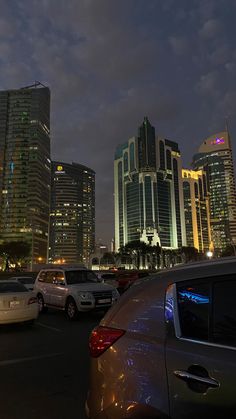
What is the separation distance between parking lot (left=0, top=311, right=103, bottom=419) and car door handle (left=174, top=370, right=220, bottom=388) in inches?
104

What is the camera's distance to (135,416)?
2.48 m

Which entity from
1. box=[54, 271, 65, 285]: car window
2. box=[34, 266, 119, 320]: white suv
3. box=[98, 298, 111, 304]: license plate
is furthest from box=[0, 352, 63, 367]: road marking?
box=[54, 271, 65, 285]: car window

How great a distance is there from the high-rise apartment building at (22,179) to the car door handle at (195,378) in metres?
153

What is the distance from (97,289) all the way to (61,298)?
5.24ft

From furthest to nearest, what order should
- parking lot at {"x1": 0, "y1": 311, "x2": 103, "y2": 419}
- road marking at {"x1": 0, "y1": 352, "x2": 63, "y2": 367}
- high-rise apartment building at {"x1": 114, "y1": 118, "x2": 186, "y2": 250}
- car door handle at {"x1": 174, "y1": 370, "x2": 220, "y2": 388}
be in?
high-rise apartment building at {"x1": 114, "y1": 118, "x2": 186, "y2": 250}, road marking at {"x1": 0, "y1": 352, "x2": 63, "y2": 367}, parking lot at {"x1": 0, "y1": 311, "x2": 103, "y2": 419}, car door handle at {"x1": 174, "y1": 370, "x2": 220, "y2": 388}

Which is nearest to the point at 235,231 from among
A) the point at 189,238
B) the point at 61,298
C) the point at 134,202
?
the point at 189,238

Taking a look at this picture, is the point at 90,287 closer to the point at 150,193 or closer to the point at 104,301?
the point at 104,301

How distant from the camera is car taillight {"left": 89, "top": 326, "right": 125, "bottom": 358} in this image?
2.92 metres

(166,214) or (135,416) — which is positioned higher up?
(166,214)

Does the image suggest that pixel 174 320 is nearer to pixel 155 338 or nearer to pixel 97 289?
pixel 155 338

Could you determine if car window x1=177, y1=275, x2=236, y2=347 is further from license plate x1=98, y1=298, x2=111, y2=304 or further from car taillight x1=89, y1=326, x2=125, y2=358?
license plate x1=98, y1=298, x2=111, y2=304

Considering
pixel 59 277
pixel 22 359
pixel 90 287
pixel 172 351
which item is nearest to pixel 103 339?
pixel 172 351

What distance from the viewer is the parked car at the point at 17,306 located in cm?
1090

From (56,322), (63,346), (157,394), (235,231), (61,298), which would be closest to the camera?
(157,394)
